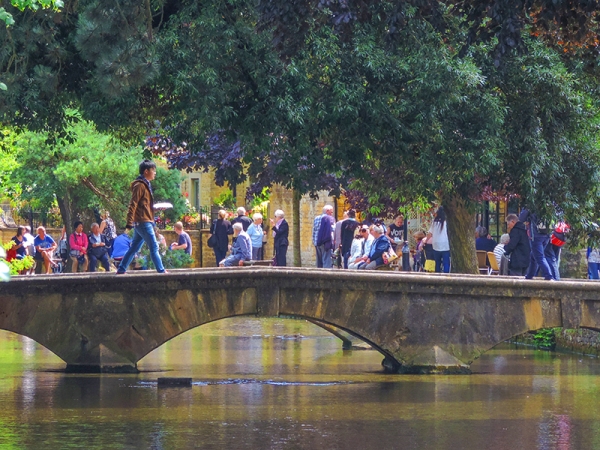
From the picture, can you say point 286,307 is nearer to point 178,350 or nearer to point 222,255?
point 178,350

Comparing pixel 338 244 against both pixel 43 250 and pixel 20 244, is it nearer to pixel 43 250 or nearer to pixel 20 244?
pixel 20 244

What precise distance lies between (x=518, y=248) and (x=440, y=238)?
4.73 metres

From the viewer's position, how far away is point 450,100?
17625mm

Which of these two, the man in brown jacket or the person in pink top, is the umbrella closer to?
the person in pink top

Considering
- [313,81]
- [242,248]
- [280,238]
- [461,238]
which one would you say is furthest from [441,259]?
[313,81]

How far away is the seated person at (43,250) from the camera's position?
34906 millimetres

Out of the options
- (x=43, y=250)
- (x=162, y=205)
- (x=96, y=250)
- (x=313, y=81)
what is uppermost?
(x=162, y=205)

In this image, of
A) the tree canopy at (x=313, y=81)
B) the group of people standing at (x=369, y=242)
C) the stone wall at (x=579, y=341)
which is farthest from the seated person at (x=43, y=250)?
the tree canopy at (x=313, y=81)

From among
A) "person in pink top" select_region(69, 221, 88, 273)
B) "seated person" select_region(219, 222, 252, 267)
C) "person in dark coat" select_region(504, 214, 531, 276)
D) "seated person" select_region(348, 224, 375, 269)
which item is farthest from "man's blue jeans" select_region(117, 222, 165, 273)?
"person in pink top" select_region(69, 221, 88, 273)

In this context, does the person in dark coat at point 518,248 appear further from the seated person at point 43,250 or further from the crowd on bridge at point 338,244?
the seated person at point 43,250

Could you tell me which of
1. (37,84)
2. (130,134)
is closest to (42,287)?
(37,84)

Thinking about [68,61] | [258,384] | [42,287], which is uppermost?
[68,61]

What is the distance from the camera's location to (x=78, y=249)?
33031 mm

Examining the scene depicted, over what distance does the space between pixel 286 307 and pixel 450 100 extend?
3.15m
